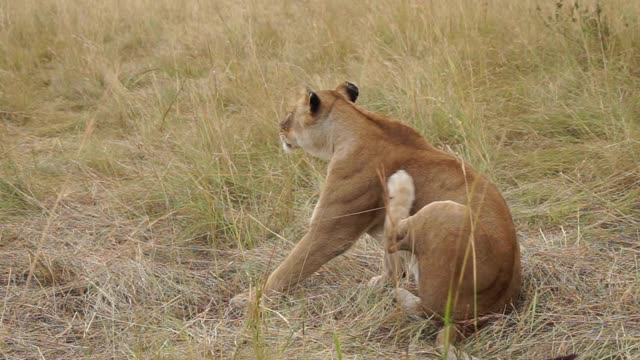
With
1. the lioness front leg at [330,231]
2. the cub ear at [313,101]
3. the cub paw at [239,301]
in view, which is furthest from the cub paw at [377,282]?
the cub ear at [313,101]

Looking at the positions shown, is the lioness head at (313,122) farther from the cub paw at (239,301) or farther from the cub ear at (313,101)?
the cub paw at (239,301)

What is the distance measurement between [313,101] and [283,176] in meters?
0.98

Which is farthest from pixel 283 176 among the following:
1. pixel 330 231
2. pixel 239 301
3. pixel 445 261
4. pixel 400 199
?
pixel 445 261

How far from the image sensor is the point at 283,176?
15.7ft

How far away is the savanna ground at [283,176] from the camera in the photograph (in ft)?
10.7

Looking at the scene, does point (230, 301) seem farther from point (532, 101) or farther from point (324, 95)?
point (532, 101)

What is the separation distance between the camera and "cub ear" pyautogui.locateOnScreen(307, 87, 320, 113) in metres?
3.87

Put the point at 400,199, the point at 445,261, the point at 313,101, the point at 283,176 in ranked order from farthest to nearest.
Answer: the point at 283,176, the point at 313,101, the point at 400,199, the point at 445,261

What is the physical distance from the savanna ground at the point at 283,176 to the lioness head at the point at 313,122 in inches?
19.3

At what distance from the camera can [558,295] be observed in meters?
3.43

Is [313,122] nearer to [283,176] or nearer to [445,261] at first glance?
[283,176]

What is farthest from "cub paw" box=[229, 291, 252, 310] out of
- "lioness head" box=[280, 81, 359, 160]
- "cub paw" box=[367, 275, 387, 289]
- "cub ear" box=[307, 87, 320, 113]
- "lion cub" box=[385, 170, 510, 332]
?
"cub ear" box=[307, 87, 320, 113]

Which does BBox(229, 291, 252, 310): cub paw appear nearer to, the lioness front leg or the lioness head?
the lioness front leg

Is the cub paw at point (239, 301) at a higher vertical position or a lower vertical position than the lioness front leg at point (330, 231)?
lower
